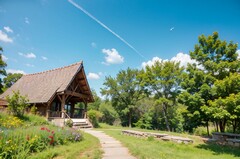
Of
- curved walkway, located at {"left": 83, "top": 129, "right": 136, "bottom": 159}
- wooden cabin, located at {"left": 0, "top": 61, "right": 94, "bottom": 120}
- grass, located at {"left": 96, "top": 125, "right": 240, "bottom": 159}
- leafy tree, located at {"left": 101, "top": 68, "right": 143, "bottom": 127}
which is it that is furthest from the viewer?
leafy tree, located at {"left": 101, "top": 68, "right": 143, "bottom": 127}

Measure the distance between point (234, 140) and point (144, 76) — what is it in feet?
60.4

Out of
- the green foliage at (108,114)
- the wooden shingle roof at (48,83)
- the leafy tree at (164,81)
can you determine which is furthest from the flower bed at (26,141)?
the green foliage at (108,114)

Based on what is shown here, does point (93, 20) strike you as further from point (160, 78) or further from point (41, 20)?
point (160, 78)

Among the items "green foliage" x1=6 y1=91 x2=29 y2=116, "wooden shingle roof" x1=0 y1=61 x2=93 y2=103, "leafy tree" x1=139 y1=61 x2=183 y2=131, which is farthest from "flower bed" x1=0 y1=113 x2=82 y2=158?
"leafy tree" x1=139 y1=61 x2=183 y2=131

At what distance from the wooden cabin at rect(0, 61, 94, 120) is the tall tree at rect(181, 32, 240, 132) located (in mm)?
11929

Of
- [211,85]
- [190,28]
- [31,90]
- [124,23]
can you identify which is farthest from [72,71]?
[211,85]

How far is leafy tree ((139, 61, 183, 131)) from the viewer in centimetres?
2557

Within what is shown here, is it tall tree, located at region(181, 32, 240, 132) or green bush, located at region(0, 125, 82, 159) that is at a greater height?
tall tree, located at region(181, 32, 240, 132)

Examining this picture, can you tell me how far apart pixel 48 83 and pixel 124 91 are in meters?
14.9

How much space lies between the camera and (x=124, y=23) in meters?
A: 12.6

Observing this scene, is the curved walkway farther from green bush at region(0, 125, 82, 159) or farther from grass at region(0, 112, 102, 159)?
green bush at region(0, 125, 82, 159)

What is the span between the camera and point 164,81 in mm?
25422

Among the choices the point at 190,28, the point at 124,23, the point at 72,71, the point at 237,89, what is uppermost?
the point at 124,23

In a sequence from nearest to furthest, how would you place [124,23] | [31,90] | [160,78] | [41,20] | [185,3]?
[185,3] → [41,20] → [124,23] → [31,90] → [160,78]
